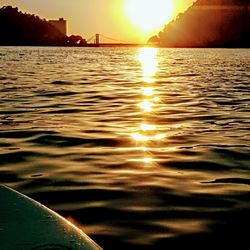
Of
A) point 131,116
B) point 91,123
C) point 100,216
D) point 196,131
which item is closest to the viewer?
point 100,216

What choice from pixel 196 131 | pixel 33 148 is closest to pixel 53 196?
pixel 33 148

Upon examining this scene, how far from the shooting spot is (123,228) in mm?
4516

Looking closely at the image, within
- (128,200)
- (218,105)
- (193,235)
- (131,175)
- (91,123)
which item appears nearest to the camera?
(193,235)

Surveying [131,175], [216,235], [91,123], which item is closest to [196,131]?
[91,123]

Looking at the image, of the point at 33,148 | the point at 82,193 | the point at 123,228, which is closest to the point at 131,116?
the point at 33,148

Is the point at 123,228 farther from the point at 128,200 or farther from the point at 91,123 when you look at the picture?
the point at 91,123

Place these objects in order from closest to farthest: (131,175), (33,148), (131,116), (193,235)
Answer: (193,235) → (131,175) → (33,148) → (131,116)

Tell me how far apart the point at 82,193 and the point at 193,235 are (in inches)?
67.7

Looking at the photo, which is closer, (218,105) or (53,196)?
(53,196)

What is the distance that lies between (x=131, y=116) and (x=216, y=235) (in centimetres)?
775

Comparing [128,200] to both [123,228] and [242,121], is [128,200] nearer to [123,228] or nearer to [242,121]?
[123,228]

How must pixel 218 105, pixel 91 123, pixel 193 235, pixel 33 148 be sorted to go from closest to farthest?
pixel 193 235 < pixel 33 148 < pixel 91 123 < pixel 218 105

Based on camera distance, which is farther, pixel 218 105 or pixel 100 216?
pixel 218 105

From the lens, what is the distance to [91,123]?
10570 millimetres
